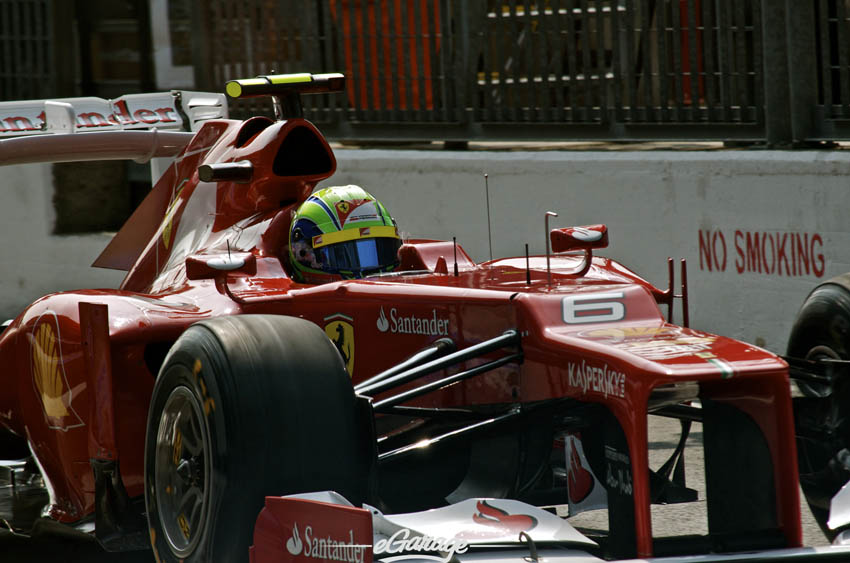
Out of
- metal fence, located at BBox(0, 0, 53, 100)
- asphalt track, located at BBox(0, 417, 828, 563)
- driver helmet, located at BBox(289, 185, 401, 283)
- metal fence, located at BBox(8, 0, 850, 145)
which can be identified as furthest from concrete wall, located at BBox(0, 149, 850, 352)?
metal fence, located at BBox(0, 0, 53, 100)

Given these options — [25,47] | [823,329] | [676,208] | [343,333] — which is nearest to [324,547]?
[343,333]

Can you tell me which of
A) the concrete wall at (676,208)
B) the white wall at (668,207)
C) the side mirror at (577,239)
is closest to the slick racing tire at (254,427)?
the side mirror at (577,239)

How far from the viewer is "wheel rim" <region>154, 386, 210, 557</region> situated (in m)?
3.82

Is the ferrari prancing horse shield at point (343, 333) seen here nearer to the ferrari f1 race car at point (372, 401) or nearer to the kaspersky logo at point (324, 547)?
the ferrari f1 race car at point (372, 401)

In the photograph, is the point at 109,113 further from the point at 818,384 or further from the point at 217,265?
the point at 818,384

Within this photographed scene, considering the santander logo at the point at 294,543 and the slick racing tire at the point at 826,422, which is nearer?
the santander logo at the point at 294,543

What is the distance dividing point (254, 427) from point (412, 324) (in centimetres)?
94

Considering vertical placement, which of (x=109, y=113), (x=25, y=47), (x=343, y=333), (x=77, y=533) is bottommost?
(x=77, y=533)

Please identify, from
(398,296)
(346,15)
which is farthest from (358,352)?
(346,15)

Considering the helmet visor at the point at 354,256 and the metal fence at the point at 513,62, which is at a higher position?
the metal fence at the point at 513,62

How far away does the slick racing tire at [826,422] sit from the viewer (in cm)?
453

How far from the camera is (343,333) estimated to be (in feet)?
15.2

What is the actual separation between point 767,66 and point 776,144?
1.55ft

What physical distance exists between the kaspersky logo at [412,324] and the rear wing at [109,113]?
10.5 ft
